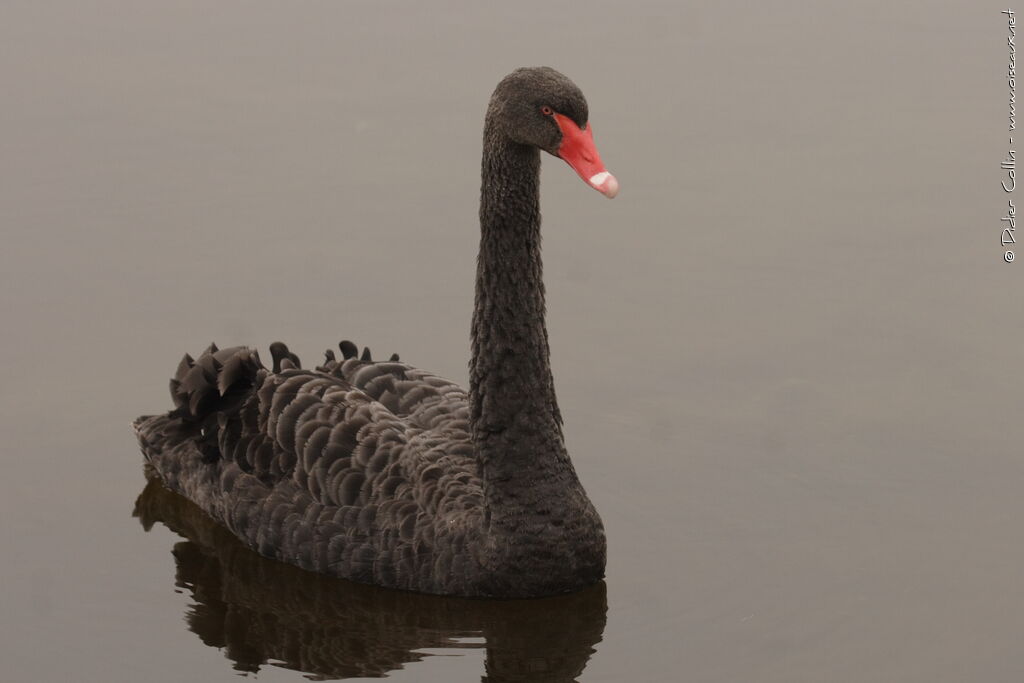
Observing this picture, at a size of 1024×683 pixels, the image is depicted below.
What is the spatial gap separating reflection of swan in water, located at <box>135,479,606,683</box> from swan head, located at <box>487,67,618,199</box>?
6.10 ft

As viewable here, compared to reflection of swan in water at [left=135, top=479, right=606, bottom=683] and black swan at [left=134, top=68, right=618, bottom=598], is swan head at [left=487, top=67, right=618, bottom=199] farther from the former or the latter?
reflection of swan in water at [left=135, top=479, right=606, bottom=683]

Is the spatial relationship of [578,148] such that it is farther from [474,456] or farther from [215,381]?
[215,381]

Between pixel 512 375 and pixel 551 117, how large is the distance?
3.78 ft

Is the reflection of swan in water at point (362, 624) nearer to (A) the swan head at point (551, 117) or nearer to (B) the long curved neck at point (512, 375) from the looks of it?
(B) the long curved neck at point (512, 375)

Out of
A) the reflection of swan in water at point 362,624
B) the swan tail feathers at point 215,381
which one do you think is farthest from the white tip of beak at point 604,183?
the swan tail feathers at point 215,381

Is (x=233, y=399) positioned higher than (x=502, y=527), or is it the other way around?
(x=233, y=399)

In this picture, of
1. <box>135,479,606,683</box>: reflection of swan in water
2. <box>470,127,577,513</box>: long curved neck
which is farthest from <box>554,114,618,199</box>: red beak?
<box>135,479,606,683</box>: reflection of swan in water

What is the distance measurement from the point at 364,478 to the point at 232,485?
77cm

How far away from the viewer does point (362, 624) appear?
27.0 ft

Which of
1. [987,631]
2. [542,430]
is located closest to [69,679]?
[542,430]

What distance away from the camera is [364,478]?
8.59m

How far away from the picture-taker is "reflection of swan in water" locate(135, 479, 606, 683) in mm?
7949

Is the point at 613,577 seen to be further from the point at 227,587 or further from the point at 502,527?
the point at 227,587

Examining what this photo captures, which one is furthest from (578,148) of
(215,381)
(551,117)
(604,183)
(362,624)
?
(215,381)
